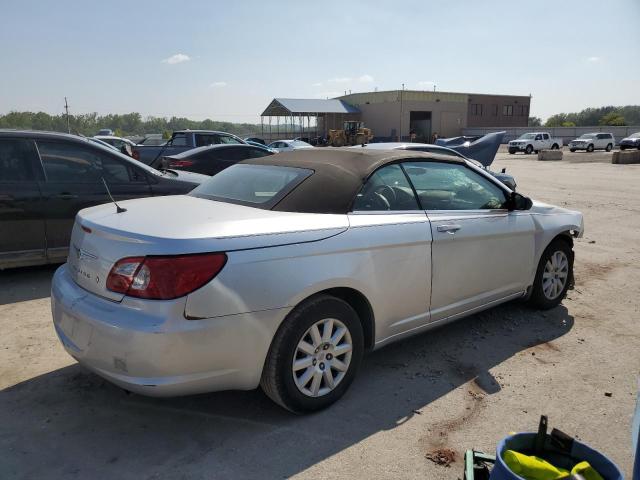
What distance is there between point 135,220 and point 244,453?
4.80 ft

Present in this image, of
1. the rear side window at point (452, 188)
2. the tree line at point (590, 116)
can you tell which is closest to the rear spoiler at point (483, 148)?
the rear side window at point (452, 188)

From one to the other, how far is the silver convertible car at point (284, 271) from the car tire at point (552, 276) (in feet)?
2.14

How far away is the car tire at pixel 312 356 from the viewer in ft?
9.27

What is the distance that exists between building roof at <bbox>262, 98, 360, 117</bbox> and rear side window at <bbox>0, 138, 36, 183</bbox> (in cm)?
5084

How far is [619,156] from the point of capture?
92.3ft

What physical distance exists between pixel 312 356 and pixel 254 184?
1348 millimetres

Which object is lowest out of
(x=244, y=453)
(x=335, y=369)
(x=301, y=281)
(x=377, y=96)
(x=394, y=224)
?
(x=244, y=453)

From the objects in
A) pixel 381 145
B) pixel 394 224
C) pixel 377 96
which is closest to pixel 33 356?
pixel 394 224

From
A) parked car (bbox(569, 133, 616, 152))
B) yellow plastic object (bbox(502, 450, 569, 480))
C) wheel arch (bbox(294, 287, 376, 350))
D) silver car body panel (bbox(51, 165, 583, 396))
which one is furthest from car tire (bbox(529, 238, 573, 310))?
parked car (bbox(569, 133, 616, 152))

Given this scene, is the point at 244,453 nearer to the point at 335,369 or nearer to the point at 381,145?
the point at 335,369

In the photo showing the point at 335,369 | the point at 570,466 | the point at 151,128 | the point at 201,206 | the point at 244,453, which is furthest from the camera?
the point at 151,128

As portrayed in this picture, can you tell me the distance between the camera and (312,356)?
297 centimetres

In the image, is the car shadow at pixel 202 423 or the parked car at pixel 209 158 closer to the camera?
the car shadow at pixel 202 423

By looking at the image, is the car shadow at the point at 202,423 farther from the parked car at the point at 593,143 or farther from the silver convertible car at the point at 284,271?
the parked car at the point at 593,143
